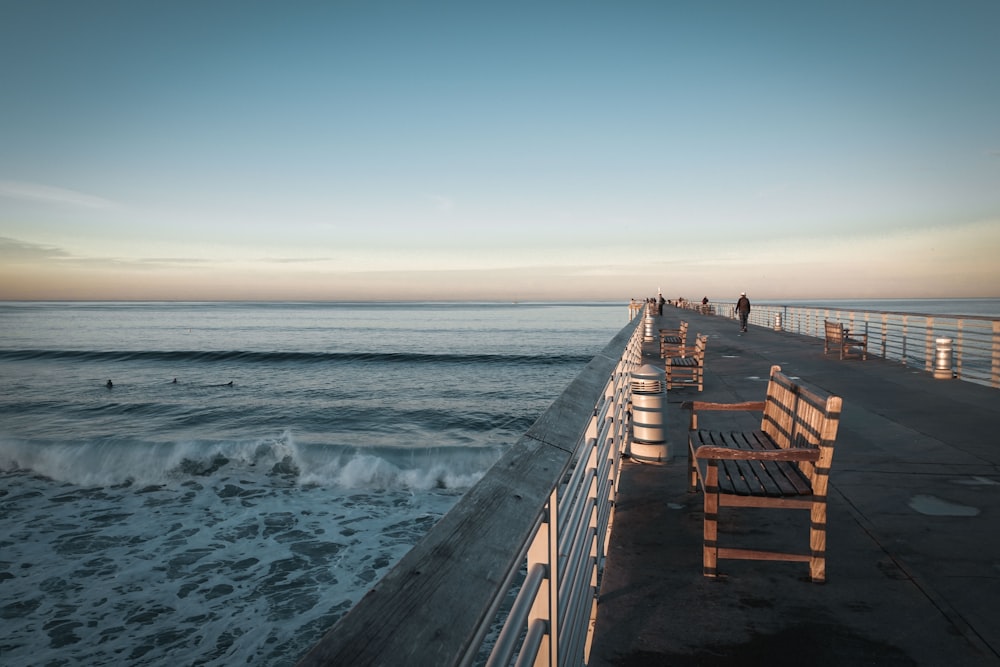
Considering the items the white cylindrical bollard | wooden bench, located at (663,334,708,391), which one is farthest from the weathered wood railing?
the white cylindrical bollard

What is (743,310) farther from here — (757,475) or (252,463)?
(757,475)

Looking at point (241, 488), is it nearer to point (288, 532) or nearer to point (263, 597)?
point (288, 532)

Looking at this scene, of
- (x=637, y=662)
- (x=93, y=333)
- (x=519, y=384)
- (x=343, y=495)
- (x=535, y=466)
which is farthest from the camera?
(x=93, y=333)

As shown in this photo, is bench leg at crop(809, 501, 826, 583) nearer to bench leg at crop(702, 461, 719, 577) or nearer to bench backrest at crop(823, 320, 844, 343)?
A: bench leg at crop(702, 461, 719, 577)

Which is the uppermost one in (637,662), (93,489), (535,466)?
(535,466)

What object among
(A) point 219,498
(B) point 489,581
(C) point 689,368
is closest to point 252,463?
(A) point 219,498

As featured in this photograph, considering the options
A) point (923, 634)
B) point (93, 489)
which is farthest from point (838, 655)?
point (93, 489)

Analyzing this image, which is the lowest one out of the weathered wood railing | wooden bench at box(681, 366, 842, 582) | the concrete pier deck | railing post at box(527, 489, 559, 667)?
the concrete pier deck

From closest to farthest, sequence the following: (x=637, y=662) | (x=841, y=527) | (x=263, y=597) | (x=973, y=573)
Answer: (x=637, y=662), (x=973, y=573), (x=841, y=527), (x=263, y=597)

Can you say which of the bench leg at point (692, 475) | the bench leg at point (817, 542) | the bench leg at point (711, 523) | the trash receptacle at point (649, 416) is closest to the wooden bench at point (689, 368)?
the trash receptacle at point (649, 416)

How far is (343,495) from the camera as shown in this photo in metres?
10.9

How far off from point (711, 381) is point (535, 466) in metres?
11.3

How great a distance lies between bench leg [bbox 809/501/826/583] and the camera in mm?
3420

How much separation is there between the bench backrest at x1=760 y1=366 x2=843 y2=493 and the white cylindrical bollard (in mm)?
9158
